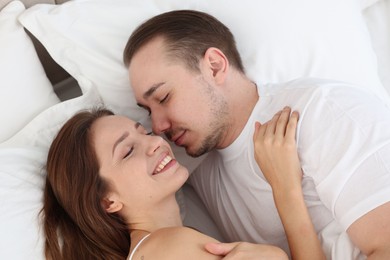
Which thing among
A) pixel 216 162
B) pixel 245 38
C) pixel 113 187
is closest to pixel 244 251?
pixel 113 187

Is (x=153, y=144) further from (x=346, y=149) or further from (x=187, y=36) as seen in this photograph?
(x=346, y=149)

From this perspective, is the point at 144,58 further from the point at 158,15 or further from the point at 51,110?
the point at 51,110

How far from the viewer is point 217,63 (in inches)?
54.7

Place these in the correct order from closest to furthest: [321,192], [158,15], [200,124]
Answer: [321,192], [200,124], [158,15]

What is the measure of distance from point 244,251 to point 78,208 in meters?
0.43

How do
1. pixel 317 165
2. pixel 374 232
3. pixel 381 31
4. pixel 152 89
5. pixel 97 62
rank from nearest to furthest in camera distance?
pixel 374 232 < pixel 317 165 < pixel 152 89 < pixel 97 62 < pixel 381 31

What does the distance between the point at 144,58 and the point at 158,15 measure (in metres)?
0.18

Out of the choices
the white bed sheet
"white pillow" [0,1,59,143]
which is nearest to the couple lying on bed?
"white pillow" [0,1,59,143]

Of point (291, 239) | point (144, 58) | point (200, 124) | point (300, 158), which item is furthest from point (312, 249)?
point (144, 58)

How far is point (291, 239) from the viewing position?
1148mm

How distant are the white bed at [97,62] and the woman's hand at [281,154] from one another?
17cm

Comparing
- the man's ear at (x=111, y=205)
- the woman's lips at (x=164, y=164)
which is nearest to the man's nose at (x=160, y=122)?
the woman's lips at (x=164, y=164)

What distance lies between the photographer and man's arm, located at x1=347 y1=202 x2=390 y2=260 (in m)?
0.99

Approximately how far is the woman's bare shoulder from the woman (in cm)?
8
